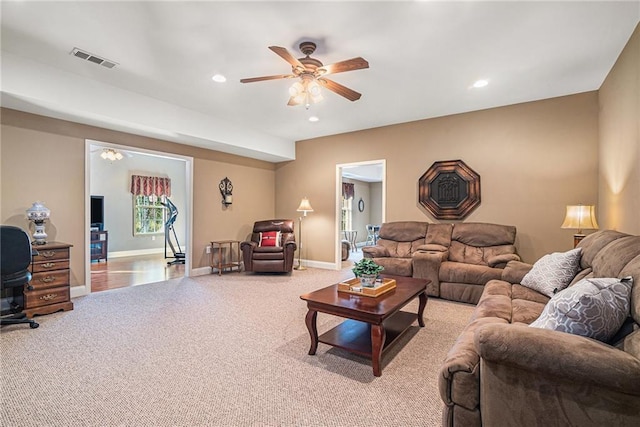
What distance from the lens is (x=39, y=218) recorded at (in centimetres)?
371

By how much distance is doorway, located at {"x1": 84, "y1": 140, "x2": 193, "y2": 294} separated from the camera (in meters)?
6.07

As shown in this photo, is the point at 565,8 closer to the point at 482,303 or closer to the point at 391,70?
the point at 391,70

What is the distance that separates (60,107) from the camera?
3688 millimetres

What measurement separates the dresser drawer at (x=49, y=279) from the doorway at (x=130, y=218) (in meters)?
2.03

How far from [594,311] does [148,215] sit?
384 inches

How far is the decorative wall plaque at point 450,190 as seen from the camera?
→ 4.87 metres

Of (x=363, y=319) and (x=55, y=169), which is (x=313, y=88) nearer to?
(x=363, y=319)

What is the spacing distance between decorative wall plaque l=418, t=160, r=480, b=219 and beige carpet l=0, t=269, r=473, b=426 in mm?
1816

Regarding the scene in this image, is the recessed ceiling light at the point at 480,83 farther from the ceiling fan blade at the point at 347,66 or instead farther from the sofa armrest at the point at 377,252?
the sofa armrest at the point at 377,252

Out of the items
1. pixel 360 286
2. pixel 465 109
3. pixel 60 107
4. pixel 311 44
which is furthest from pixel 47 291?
pixel 465 109

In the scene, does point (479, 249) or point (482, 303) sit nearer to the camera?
point (482, 303)

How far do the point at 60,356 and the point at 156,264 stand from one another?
4.87 m

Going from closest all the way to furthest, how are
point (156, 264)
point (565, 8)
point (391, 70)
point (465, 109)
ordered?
point (565, 8) → point (391, 70) → point (465, 109) → point (156, 264)

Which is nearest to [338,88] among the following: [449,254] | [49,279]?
[449,254]
